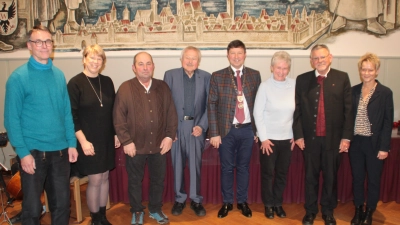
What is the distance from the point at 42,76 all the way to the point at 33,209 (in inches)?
34.1

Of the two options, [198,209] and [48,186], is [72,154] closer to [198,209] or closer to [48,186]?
[48,186]

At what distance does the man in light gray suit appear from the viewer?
2.92 metres

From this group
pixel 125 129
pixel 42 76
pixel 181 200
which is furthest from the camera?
pixel 181 200

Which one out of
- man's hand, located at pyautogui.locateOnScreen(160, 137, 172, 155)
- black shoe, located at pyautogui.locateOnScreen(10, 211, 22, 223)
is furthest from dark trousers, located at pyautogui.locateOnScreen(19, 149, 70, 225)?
black shoe, located at pyautogui.locateOnScreen(10, 211, 22, 223)

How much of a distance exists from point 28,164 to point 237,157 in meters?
1.75

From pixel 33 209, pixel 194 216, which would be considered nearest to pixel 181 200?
pixel 194 216

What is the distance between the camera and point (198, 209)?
304cm

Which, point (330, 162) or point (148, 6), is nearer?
point (330, 162)

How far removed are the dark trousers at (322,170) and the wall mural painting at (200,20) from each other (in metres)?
1.93

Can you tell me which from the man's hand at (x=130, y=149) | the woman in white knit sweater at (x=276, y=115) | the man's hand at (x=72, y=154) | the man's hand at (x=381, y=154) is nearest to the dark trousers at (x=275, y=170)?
the woman in white knit sweater at (x=276, y=115)

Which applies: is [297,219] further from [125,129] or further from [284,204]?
[125,129]

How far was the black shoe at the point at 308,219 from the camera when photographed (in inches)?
111

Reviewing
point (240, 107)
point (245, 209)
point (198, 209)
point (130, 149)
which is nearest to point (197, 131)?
point (240, 107)

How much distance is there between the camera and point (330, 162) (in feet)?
8.80
